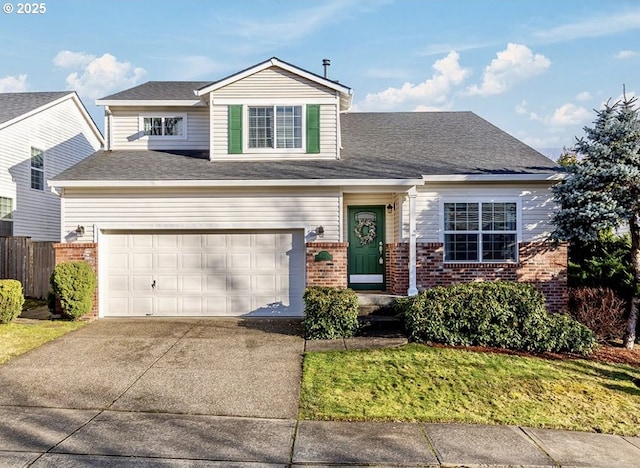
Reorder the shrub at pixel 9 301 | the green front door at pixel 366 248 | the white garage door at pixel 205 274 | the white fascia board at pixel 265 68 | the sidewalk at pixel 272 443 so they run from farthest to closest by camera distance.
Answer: the green front door at pixel 366 248 < the white fascia board at pixel 265 68 < the white garage door at pixel 205 274 < the shrub at pixel 9 301 < the sidewalk at pixel 272 443

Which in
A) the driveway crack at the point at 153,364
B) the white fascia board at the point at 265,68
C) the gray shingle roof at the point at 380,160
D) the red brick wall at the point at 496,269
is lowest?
the driveway crack at the point at 153,364

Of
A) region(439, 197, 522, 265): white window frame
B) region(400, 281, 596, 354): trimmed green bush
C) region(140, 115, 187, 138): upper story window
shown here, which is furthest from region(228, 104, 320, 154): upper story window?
region(400, 281, 596, 354): trimmed green bush

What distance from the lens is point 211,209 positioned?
34.9 feet

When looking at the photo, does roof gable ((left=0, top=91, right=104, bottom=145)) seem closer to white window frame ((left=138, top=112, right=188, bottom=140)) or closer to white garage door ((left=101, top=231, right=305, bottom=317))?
white window frame ((left=138, top=112, right=188, bottom=140))

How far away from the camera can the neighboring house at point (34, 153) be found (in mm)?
15469

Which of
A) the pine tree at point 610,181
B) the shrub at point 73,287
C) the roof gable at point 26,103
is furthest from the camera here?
the roof gable at point 26,103

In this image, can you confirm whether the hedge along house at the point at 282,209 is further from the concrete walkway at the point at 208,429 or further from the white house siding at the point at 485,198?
the concrete walkway at the point at 208,429

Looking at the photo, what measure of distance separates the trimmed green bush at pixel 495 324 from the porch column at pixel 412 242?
219 centimetres

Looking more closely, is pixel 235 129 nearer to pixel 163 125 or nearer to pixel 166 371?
pixel 163 125

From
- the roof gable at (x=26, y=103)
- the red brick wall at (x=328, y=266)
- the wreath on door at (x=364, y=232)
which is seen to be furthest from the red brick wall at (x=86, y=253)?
the roof gable at (x=26, y=103)

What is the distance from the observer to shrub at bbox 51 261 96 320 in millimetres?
9797

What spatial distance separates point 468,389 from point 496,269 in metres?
5.61

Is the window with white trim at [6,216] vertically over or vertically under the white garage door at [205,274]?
over

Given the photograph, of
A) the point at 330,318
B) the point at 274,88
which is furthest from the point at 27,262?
the point at 330,318
